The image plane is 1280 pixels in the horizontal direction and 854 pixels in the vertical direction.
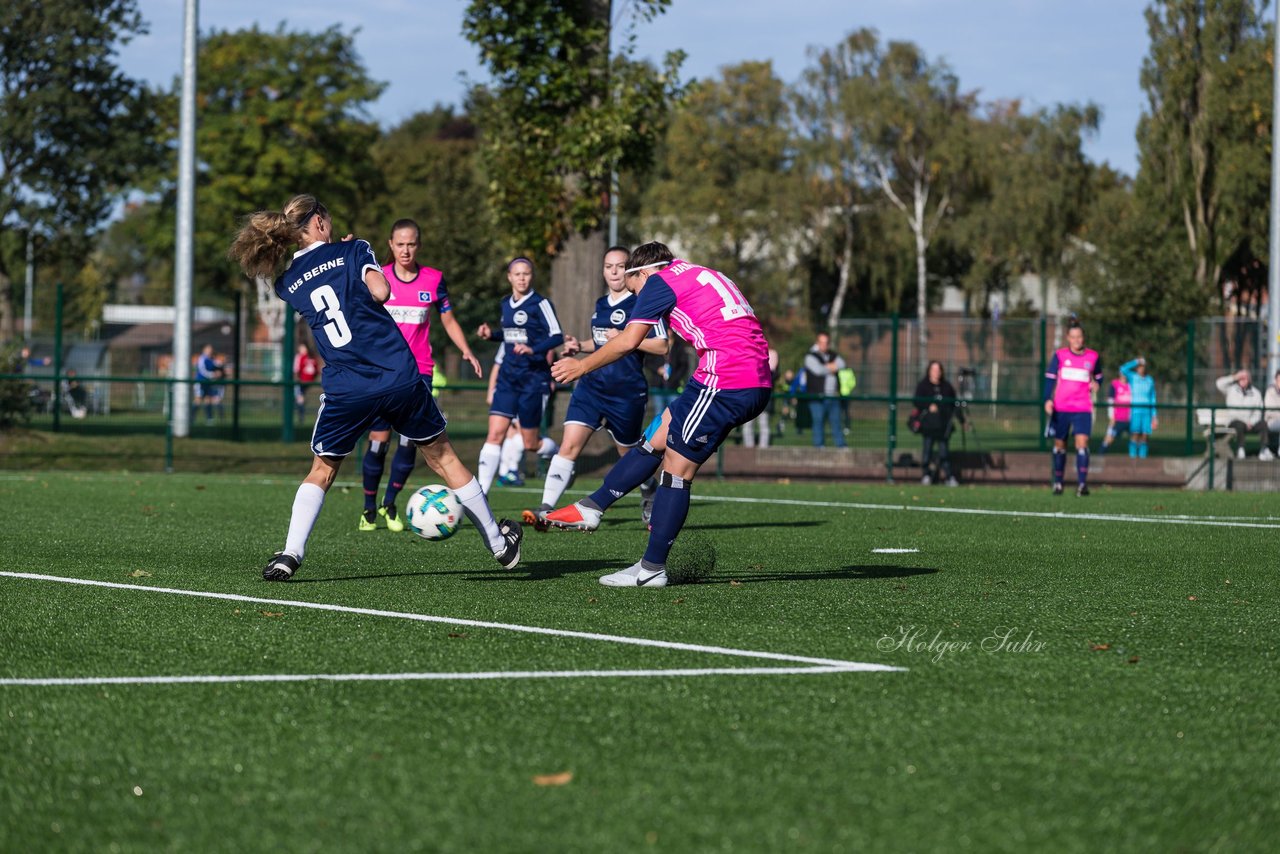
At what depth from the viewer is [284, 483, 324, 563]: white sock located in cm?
796

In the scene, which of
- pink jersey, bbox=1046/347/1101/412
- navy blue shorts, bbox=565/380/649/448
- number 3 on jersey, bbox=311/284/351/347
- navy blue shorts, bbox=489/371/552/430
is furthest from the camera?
pink jersey, bbox=1046/347/1101/412

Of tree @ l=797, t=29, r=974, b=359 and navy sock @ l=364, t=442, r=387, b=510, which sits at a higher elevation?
tree @ l=797, t=29, r=974, b=359

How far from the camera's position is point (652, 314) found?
778 cm

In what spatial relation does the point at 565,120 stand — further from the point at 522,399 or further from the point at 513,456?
the point at 522,399

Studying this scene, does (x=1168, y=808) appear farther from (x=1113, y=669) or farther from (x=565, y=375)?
(x=565, y=375)

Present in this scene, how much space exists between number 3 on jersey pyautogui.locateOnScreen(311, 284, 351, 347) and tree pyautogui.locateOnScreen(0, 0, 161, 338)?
3766 centimetres

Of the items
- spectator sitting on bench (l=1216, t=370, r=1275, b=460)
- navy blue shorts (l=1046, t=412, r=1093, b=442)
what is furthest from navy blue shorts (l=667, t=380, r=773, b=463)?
spectator sitting on bench (l=1216, t=370, r=1275, b=460)

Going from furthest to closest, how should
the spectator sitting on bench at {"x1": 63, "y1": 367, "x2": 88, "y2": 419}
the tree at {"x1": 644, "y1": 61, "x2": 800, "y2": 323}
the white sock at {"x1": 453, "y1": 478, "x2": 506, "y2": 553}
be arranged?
the tree at {"x1": 644, "y1": 61, "x2": 800, "y2": 323}, the spectator sitting on bench at {"x1": 63, "y1": 367, "x2": 88, "y2": 419}, the white sock at {"x1": 453, "y1": 478, "x2": 506, "y2": 553}

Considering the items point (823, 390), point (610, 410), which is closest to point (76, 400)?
point (823, 390)

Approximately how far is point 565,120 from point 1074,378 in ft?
25.5

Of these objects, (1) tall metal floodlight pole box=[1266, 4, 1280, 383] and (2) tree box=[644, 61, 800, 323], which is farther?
(2) tree box=[644, 61, 800, 323]

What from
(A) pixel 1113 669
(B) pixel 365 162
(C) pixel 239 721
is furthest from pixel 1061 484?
(B) pixel 365 162

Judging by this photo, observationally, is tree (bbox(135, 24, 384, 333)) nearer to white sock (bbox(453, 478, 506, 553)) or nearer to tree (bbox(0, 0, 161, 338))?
tree (bbox(0, 0, 161, 338))

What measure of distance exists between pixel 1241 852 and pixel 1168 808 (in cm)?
32
